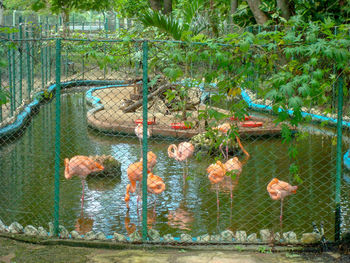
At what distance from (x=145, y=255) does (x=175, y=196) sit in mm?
2345

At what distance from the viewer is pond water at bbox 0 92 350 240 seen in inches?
242

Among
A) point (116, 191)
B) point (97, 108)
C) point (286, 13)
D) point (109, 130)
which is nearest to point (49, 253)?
point (116, 191)

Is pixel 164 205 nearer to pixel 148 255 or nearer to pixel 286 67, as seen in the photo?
Result: pixel 148 255

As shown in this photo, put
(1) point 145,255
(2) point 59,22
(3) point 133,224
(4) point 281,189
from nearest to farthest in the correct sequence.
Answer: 1. (1) point 145,255
2. (4) point 281,189
3. (3) point 133,224
4. (2) point 59,22

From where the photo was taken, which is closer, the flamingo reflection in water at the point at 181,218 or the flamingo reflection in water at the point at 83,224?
the flamingo reflection in water at the point at 83,224

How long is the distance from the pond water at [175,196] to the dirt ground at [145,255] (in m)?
0.91

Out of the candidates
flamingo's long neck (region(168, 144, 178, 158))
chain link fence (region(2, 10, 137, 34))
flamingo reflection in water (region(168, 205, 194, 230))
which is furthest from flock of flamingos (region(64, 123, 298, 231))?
chain link fence (region(2, 10, 137, 34))

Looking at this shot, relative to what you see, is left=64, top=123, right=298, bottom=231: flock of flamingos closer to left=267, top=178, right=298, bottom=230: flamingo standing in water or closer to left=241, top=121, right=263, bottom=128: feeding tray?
left=267, top=178, right=298, bottom=230: flamingo standing in water

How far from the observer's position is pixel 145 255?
4.82m

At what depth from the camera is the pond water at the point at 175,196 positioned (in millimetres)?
6145

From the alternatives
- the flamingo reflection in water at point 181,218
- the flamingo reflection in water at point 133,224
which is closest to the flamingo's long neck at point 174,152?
the flamingo reflection in water at point 181,218

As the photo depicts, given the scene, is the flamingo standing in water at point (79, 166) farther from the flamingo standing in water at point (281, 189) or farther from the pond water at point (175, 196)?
the flamingo standing in water at point (281, 189)

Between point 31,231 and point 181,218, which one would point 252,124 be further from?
point 31,231

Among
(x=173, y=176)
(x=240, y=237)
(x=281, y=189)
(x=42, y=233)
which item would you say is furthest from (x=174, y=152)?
(x=42, y=233)
